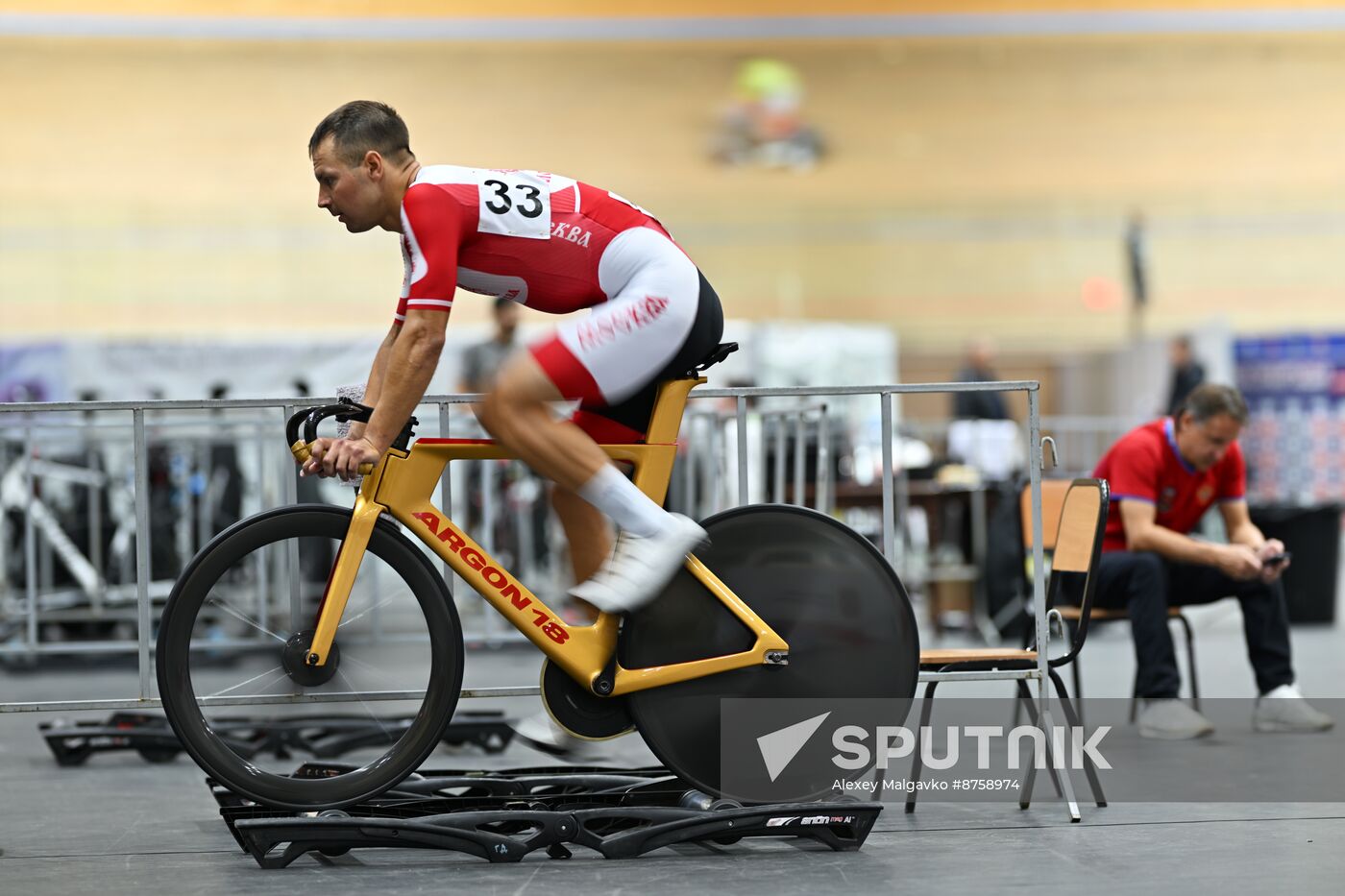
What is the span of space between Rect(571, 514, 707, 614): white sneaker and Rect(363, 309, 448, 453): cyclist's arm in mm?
Result: 572

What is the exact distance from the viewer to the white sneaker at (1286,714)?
17.0 ft

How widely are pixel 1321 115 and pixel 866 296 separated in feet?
22.3

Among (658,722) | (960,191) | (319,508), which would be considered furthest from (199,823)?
(960,191)

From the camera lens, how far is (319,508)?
11.2 feet

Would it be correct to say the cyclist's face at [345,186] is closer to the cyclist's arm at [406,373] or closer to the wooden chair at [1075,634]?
the cyclist's arm at [406,373]

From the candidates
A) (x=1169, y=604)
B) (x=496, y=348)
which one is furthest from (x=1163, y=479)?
(x=496, y=348)

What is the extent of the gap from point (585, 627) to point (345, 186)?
1.14 m

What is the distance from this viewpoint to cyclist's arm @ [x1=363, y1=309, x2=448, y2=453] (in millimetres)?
3211

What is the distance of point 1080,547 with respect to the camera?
13.3ft

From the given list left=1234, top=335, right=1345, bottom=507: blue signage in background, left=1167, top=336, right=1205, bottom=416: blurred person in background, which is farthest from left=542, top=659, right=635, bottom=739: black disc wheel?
left=1234, top=335, right=1345, bottom=507: blue signage in background

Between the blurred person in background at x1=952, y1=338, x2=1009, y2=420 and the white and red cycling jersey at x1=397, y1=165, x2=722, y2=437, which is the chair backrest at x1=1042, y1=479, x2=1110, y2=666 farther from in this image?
the blurred person in background at x1=952, y1=338, x2=1009, y2=420

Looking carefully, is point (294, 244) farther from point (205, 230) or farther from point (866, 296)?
point (866, 296)

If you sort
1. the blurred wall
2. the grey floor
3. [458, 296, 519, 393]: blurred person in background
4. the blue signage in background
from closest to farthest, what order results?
the grey floor, [458, 296, 519, 393]: blurred person in background, the blue signage in background, the blurred wall

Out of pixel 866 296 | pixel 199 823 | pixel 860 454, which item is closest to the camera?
pixel 199 823
